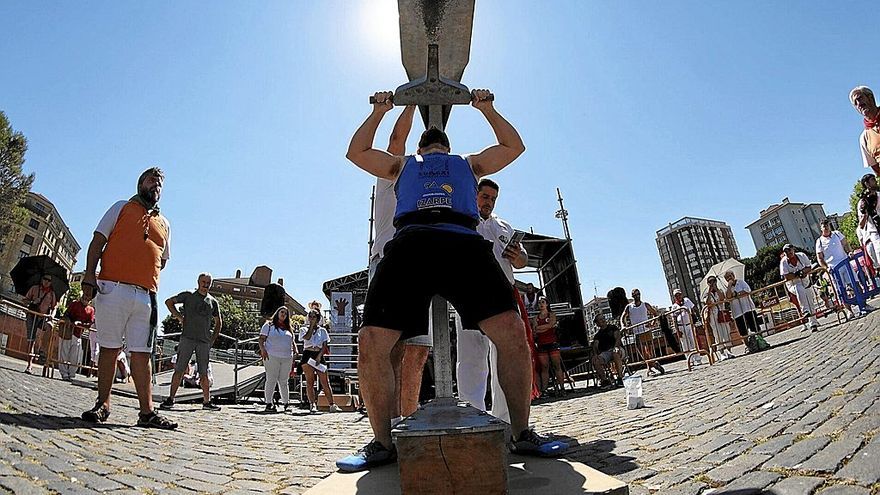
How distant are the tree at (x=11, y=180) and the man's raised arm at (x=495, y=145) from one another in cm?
4118

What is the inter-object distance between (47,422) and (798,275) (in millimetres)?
13519

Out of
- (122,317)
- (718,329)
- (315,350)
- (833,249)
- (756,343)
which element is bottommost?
(756,343)

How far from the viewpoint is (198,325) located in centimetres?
759

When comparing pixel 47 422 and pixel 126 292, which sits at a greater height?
pixel 126 292

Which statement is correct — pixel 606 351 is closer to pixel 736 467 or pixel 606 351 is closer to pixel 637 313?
pixel 637 313

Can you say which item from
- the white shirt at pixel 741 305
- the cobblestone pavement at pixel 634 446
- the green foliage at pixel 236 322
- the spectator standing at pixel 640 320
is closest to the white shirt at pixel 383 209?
the cobblestone pavement at pixel 634 446

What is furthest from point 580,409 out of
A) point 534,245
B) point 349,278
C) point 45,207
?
point 45,207

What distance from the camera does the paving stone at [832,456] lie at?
74.1 inches

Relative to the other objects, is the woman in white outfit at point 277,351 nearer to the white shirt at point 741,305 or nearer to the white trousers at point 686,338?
the white trousers at point 686,338

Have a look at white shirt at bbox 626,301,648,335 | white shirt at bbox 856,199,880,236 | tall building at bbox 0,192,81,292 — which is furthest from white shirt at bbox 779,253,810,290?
tall building at bbox 0,192,81,292

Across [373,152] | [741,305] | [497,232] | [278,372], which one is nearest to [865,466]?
[497,232]

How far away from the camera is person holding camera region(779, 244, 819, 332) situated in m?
10.3

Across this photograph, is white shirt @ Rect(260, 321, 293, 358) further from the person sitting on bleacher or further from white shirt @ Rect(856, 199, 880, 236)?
white shirt @ Rect(856, 199, 880, 236)

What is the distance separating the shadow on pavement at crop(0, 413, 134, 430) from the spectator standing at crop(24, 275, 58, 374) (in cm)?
746
